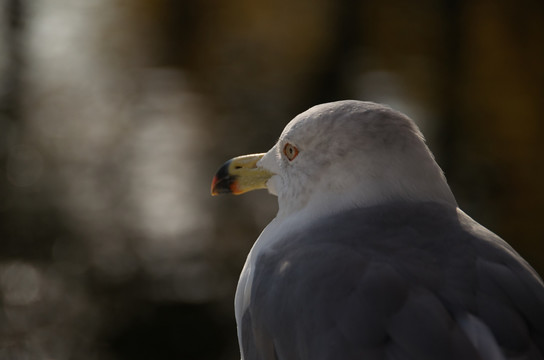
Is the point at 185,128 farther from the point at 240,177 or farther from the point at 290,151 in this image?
the point at 290,151

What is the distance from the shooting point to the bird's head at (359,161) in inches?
41.7

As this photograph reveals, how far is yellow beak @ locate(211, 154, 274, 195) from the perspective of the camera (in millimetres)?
1274

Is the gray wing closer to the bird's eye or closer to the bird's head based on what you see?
the bird's head

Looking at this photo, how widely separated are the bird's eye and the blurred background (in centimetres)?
145

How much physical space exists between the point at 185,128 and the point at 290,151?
2.60 metres

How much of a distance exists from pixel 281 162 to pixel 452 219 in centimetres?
30

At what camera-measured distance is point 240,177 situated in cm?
129

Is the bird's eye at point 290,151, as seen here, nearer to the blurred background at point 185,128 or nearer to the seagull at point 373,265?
the seagull at point 373,265

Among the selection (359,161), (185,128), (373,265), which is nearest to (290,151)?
(359,161)

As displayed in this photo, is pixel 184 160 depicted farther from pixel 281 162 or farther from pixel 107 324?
pixel 281 162

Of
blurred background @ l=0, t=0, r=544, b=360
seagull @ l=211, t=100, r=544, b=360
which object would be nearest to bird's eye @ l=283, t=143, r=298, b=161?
seagull @ l=211, t=100, r=544, b=360

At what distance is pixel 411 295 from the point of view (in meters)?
0.85

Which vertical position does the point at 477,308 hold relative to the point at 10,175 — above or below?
above

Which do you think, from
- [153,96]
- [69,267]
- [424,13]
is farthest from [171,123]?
[424,13]
